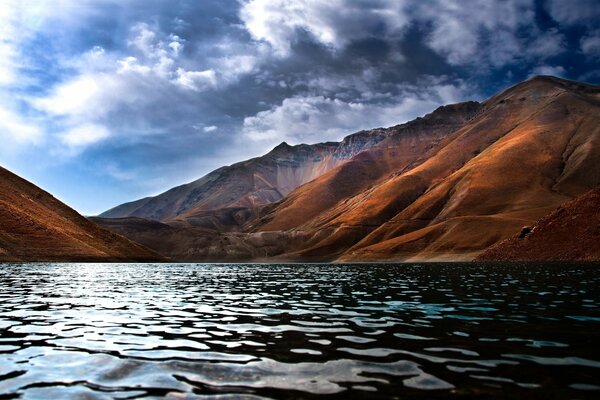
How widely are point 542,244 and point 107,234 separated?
162881 mm

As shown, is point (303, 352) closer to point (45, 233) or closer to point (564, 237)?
point (564, 237)

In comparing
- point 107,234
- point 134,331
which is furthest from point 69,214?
point 134,331

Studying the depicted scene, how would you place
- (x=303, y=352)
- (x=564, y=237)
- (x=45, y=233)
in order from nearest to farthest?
(x=303, y=352)
(x=564, y=237)
(x=45, y=233)

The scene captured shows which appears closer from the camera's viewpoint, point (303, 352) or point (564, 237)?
point (303, 352)

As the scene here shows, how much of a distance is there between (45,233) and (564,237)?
158615 millimetres

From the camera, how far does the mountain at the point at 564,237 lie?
11838cm

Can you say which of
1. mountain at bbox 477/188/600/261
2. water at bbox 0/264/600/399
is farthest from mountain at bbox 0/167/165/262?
mountain at bbox 477/188/600/261

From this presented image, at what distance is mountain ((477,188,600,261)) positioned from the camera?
118 metres

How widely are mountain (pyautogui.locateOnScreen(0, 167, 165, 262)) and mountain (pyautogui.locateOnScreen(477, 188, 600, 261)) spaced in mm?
136360

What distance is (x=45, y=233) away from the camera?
14712 centimetres

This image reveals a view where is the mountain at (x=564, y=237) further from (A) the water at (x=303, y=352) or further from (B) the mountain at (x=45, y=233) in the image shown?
(B) the mountain at (x=45, y=233)

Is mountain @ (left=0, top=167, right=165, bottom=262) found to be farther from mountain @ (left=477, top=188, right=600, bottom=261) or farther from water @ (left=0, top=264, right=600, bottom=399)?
mountain @ (left=477, top=188, right=600, bottom=261)

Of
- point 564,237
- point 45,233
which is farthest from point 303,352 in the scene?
point 45,233

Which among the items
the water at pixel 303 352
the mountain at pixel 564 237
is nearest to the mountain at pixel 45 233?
the water at pixel 303 352
